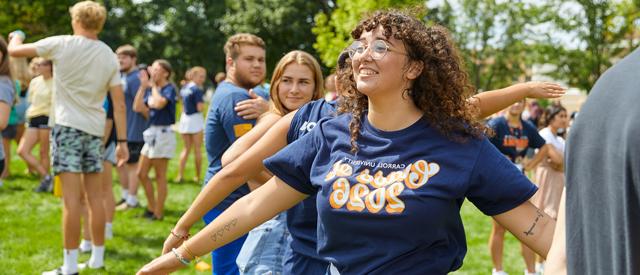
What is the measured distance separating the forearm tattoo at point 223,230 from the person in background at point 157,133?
6.01 meters

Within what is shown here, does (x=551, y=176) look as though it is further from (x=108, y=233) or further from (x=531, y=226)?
(x=531, y=226)

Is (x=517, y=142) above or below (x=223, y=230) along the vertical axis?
below

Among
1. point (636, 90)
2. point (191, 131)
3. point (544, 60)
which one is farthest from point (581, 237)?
point (544, 60)

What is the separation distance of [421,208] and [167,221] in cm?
709

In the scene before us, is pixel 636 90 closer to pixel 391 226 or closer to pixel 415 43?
pixel 391 226

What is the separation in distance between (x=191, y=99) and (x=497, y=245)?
7.33m

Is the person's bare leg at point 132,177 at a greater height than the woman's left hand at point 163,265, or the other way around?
the woman's left hand at point 163,265

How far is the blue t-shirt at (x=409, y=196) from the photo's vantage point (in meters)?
2.38

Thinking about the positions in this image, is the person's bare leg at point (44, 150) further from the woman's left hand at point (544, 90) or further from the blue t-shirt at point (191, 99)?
the woman's left hand at point (544, 90)

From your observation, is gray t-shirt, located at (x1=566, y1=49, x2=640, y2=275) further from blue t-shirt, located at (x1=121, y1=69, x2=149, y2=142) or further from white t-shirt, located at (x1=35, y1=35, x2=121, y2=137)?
blue t-shirt, located at (x1=121, y1=69, x2=149, y2=142)

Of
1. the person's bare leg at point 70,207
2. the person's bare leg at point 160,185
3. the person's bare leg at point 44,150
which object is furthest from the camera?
the person's bare leg at point 44,150

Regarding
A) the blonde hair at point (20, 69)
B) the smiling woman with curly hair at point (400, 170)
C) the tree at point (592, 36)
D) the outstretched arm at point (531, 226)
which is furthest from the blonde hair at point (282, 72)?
the tree at point (592, 36)

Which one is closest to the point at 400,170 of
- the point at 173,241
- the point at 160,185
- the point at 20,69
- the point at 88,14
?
the point at 173,241

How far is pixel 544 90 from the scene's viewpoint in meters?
3.20
